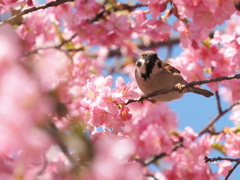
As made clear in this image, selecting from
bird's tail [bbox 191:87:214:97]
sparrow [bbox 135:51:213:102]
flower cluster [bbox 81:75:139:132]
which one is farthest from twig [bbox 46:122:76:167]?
bird's tail [bbox 191:87:214:97]

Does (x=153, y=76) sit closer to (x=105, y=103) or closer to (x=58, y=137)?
(x=105, y=103)

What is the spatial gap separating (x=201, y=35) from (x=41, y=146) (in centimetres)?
208

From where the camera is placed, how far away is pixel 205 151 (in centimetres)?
303

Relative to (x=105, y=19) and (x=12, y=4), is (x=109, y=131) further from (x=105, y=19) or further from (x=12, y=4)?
(x=105, y=19)

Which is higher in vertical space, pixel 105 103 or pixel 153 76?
pixel 153 76

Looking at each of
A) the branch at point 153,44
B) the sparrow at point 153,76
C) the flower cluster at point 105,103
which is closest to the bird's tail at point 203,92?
the sparrow at point 153,76

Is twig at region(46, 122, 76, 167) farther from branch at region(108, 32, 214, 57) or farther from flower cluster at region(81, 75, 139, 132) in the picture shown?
branch at region(108, 32, 214, 57)

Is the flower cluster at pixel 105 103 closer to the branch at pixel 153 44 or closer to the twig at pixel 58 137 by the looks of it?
the twig at pixel 58 137

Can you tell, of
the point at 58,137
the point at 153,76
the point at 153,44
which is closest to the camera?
the point at 58,137

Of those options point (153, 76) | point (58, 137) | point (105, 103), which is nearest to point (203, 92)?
point (153, 76)

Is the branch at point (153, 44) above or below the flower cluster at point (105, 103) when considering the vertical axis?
above

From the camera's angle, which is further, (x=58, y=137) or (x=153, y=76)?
(x=153, y=76)

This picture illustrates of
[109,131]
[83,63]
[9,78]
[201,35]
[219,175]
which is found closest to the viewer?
[9,78]

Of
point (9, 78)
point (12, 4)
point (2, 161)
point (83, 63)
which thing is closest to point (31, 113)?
point (9, 78)
